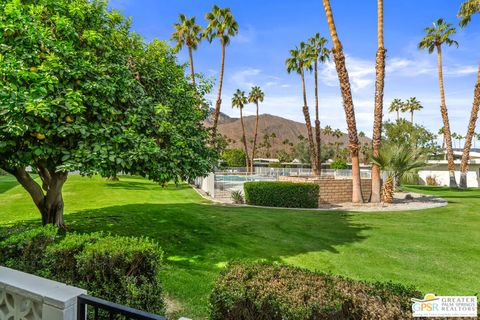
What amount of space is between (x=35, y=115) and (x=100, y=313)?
3.69 meters

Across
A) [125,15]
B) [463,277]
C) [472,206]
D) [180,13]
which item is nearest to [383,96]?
[472,206]

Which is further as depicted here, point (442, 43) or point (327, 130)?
point (327, 130)

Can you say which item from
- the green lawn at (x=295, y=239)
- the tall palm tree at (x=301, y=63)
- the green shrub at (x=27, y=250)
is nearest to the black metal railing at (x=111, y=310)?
the green shrub at (x=27, y=250)

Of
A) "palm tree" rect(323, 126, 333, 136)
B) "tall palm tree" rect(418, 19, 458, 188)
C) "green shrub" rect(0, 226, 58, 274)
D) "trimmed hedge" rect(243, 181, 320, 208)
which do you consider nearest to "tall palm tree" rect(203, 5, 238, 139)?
"trimmed hedge" rect(243, 181, 320, 208)

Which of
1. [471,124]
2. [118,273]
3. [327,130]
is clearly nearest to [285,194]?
[118,273]

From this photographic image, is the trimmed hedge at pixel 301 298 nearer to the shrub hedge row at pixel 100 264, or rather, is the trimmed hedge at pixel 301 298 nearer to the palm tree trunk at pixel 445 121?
the shrub hedge row at pixel 100 264

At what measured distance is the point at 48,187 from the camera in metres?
9.51

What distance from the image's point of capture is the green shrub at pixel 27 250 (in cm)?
403

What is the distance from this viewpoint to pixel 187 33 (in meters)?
32.1

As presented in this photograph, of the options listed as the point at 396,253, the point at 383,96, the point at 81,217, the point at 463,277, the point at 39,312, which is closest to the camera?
the point at 39,312

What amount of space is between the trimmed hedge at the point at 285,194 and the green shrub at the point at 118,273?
1412 cm

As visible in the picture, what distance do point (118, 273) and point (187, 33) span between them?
32.5 meters

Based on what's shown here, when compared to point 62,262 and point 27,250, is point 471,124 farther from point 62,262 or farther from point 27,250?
point 27,250

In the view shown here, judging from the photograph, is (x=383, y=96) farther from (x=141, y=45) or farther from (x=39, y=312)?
(x=39, y=312)
